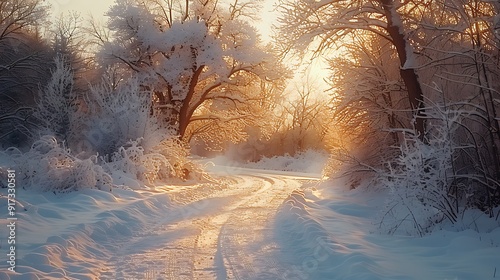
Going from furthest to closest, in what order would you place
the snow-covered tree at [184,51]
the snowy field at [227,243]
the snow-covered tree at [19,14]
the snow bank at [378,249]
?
the snow-covered tree at [19,14]
the snow-covered tree at [184,51]
the snowy field at [227,243]
the snow bank at [378,249]

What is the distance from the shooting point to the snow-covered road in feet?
22.5

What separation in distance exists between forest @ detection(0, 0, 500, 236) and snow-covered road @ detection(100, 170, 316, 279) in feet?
10.1

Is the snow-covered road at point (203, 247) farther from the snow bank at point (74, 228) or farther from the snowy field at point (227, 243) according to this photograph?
the snow bank at point (74, 228)

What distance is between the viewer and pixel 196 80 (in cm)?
2559

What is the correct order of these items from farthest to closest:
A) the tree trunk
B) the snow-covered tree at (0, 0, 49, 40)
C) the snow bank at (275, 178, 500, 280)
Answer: the snow-covered tree at (0, 0, 49, 40), the tree trunk, the snow bank at (275, 178, 500, 280)

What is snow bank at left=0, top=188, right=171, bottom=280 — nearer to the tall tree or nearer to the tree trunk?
the tall tree

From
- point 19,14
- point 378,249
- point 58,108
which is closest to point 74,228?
point 378,249

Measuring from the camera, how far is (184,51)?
25.6m

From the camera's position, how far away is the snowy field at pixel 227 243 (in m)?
6.66

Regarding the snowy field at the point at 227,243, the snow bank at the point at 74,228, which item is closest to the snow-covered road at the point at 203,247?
the snowy field at the point at 227,243

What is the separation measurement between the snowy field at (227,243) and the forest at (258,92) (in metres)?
1.12

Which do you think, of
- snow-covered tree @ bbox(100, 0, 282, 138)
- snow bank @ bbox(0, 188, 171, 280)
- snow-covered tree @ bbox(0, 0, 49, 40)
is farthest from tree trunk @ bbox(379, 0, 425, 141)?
snow-covered tree @ bbox(0, 0, 49, 40)

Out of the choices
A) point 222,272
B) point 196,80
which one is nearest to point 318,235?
point 222,272

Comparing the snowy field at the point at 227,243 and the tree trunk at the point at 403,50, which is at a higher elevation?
the tree trunk at the point at 403,50
